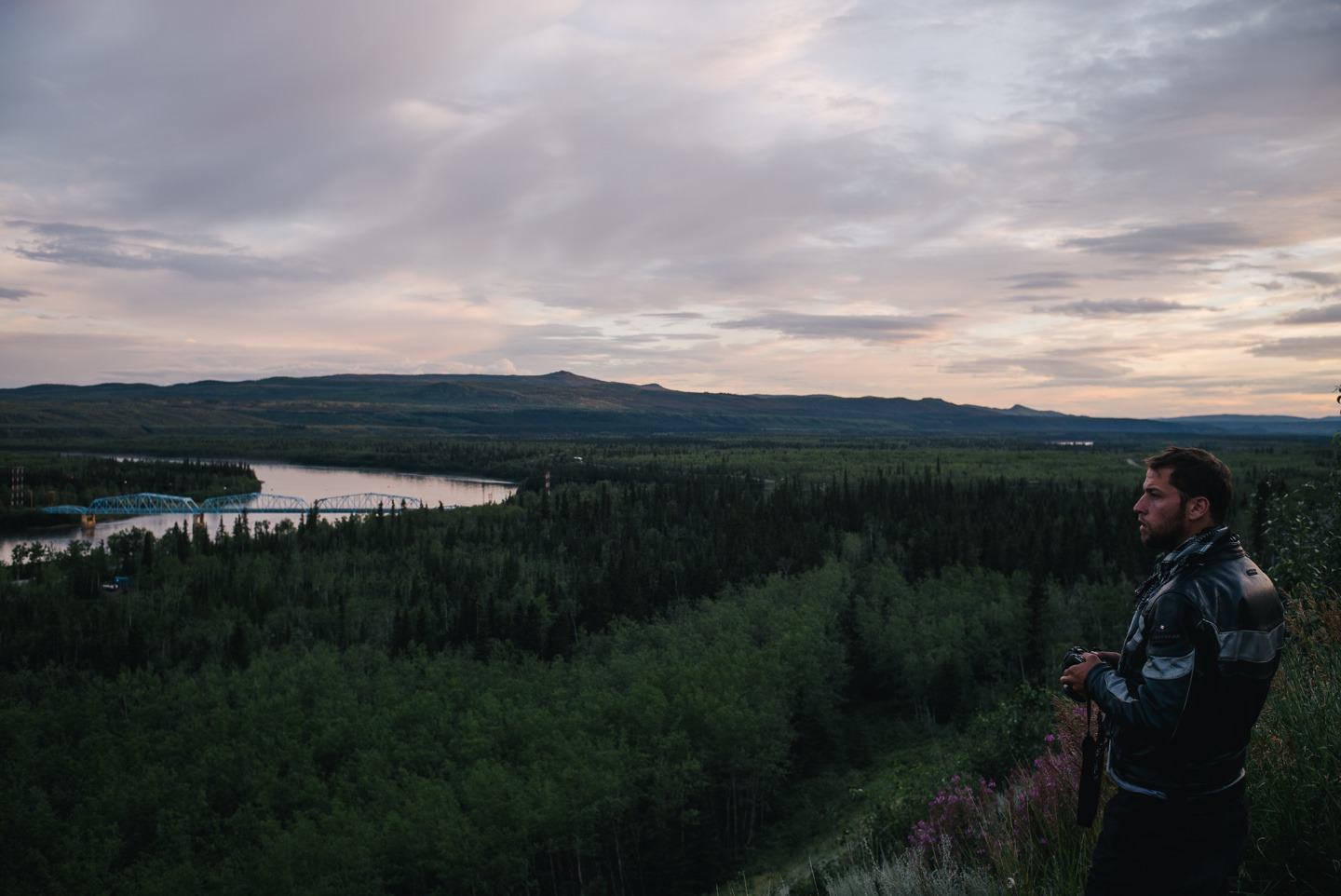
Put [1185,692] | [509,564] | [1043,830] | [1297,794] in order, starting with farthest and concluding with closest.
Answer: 1. [509,564]
2. [1043,830]
3. [1297,794]
4. [1185,692]

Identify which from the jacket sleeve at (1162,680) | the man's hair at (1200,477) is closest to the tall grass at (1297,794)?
the jacket sleeve at (1162,680)

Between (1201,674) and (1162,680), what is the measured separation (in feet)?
0.68

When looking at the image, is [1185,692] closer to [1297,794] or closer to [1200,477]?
[1200,477]

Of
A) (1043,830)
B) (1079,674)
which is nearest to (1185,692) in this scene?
(1079,674)

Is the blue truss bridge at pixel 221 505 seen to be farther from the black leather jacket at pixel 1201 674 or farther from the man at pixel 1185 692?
the black leather jacket at pixel 1201 674

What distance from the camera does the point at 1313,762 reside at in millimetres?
7449

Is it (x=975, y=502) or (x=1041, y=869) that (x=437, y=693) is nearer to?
(x=1041, y=869)

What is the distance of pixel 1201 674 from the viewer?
15.7 feet

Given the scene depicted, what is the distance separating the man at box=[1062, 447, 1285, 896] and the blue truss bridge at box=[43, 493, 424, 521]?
519ft

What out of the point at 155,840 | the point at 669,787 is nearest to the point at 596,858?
the point at 669,787

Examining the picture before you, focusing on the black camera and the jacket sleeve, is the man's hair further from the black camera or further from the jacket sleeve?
the black camera

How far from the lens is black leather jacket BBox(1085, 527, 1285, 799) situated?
15.5ft

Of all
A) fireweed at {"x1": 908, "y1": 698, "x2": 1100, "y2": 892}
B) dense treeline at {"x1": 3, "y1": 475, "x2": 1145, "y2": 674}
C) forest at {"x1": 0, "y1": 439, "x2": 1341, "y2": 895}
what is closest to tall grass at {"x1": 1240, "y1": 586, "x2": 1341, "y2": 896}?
forest at {"x1": 0, "y1": 439, "x2": 1341, "y2": 895}

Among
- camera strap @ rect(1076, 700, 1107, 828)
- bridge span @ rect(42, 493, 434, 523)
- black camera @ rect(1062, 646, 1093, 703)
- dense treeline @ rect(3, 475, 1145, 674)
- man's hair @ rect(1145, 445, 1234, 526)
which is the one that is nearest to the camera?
man's hair @ rect(1145, 445, 1234, 526)
